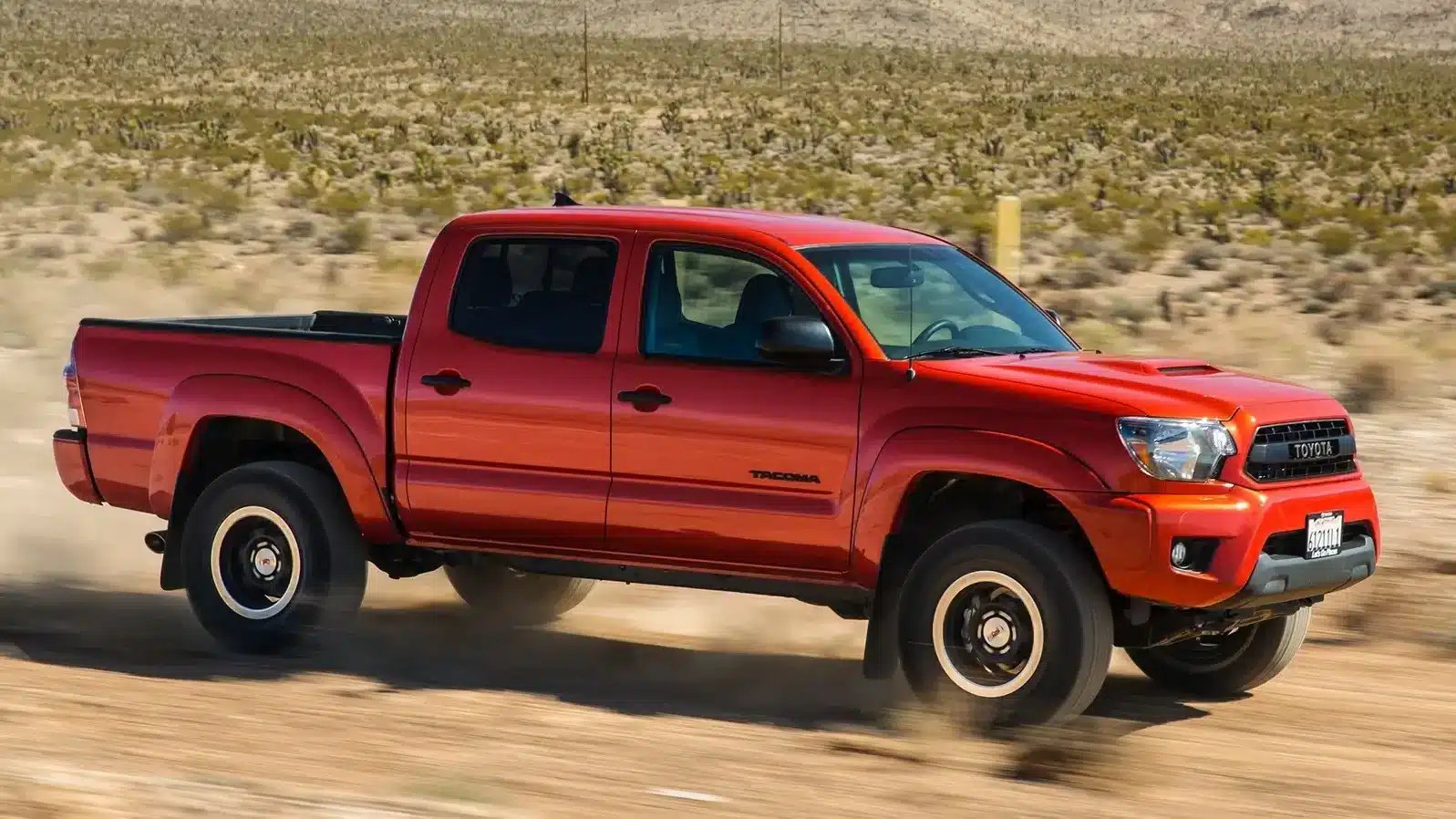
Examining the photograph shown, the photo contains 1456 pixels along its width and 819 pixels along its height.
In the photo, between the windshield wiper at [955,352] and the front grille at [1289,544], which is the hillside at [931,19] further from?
the front grille at [1289,544]

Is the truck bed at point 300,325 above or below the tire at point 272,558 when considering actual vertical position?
above

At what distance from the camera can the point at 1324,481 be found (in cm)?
673

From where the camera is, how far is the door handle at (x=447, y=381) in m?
7.37

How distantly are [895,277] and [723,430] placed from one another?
0.94 m

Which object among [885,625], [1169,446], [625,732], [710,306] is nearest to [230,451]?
[710,306]

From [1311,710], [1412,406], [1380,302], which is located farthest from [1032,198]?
[1311,710]

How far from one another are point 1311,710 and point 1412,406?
27.0ft

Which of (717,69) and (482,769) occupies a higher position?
(717,69)

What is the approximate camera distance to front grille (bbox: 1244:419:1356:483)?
6.42 metres

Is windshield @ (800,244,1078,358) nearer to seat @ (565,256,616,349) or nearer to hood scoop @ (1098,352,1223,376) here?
hood scoop @ (1098,352,1223,376)

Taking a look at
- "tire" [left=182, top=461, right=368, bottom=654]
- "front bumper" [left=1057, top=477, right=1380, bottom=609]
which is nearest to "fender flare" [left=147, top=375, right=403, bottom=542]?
"tire" [left=182, top=461, right=368, bottom=654]

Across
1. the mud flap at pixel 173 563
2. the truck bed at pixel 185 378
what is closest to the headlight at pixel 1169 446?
the truck bed at pixel 185 378

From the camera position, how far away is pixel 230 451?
822 cm

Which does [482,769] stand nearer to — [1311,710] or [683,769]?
[683,769]
